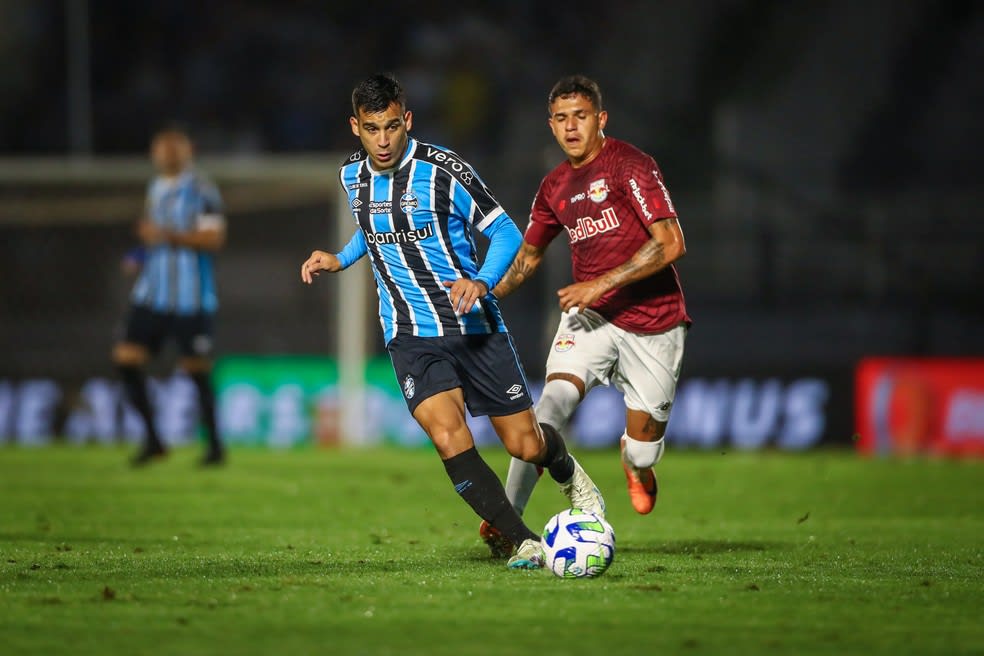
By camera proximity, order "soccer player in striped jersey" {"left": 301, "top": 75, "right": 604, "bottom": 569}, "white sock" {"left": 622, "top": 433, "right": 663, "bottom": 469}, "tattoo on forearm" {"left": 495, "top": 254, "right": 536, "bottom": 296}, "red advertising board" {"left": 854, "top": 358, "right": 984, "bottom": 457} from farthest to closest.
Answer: "red advertising board" {"left": 854, "top": 358, "right": 984, "bottom": 457} < "white sock" {"left": 622, "top": 433, "right": 663, "bottom": 469} < "tattoo on forearm" {"left": 495, "top": 254, "right": 536, "bottom": 296} < "soccer player in striped jersey" {"left": 301, "top": 75, "right": 604, "bottom": 569}

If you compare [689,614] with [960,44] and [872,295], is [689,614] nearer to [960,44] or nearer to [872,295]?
[872,295]

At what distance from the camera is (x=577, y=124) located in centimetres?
690

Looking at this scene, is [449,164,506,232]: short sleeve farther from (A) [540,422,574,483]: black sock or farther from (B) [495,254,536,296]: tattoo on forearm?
(A) [540,422,574,483]: black sock

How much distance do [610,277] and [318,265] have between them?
134 cm

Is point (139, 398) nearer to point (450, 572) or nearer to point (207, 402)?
point (207, 402)

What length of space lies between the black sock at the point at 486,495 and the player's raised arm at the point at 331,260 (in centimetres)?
104

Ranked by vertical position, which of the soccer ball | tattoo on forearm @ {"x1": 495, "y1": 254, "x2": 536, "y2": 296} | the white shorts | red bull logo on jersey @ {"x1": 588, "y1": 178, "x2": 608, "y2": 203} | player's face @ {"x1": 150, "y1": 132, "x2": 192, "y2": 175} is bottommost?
the soccer ball

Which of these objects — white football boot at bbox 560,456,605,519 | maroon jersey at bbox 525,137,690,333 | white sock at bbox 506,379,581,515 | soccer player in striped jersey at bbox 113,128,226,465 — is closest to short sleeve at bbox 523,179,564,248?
maroon jersey at bbox 525,137,690,333

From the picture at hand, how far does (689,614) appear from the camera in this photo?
194 inches

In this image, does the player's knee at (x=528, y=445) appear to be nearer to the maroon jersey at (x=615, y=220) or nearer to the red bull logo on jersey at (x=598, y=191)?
the maroon jersey at (x=615, y=220)

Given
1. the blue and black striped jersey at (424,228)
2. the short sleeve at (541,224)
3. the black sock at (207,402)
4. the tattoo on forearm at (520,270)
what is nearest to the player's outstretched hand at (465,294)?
the blue and black striped jersey at (424,228)

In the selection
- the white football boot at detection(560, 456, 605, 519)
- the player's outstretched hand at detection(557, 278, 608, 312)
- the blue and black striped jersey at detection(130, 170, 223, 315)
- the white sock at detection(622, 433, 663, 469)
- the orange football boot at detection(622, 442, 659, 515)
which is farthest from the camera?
the blue and black striped jersey at detection(130, 170, 223, 315)

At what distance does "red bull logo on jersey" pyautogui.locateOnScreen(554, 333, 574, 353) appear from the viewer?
23.9 feet

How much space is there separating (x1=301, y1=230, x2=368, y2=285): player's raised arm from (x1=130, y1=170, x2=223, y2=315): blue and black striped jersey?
6.00 m
